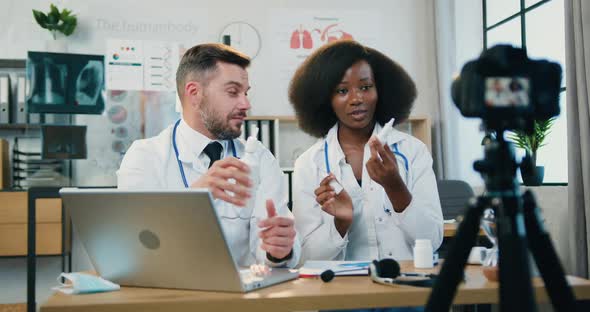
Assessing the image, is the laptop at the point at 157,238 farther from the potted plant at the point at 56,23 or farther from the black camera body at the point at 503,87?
the potted plant at the point at 56,23

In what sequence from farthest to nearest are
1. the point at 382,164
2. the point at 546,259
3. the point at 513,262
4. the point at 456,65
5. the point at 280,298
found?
the point at 456,65 < the point at 382,164 < the point at 280,298 < the point at 546,259 < the point at 513,262

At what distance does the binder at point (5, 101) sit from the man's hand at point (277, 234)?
337cm

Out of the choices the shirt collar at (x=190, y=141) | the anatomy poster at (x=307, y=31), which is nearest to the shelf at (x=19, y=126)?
the anatomy poster at (x=307, y=31)

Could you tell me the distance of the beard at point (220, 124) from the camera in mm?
1841

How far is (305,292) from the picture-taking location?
114cm

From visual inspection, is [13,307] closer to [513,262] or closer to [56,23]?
[56,23]

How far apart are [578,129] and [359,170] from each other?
1.52 meters

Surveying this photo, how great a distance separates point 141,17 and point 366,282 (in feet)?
12.9

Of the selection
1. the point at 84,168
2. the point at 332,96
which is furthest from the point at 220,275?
the point at 84,168

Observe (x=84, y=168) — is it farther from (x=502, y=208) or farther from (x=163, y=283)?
(x=502, y=208)

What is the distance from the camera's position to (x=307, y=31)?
488cm

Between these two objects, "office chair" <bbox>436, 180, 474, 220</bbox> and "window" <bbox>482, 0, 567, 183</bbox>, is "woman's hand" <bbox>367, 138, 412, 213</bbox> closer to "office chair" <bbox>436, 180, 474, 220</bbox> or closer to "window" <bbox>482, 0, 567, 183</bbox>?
"office chair" <bbox>436, 180, 474, 220</bbox>

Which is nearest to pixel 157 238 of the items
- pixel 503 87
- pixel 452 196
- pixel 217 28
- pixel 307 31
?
pixel 503 87

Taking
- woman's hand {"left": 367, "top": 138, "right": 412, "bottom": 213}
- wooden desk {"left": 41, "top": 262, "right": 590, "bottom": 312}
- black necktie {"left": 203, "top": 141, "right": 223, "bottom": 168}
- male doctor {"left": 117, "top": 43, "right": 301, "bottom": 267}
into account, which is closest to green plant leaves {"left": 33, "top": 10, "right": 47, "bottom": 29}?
male doctor {"left": 117, "top": 43, "right": 301, "bottom": 267}
